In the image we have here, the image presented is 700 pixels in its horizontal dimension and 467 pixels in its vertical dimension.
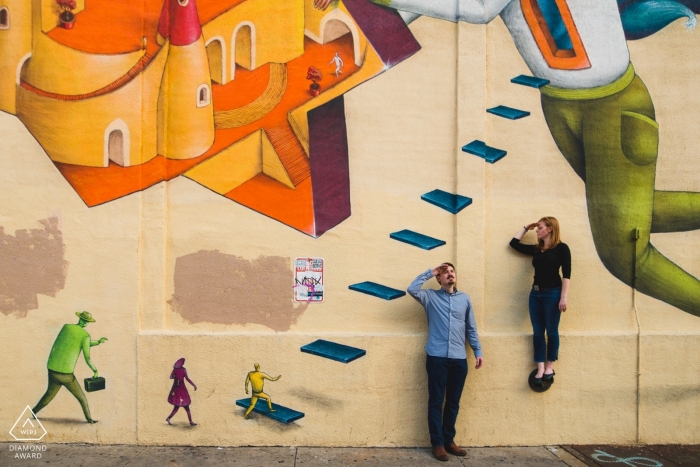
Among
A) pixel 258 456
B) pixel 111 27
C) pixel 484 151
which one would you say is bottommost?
pixel 258 456

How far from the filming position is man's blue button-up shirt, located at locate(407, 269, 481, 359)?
627 cm

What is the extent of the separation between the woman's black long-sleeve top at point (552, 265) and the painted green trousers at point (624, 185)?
44 centimetres

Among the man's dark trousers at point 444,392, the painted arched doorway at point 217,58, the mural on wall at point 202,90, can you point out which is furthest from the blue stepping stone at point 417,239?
the painted arched doorway at point 217,58

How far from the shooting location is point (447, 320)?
247 inches

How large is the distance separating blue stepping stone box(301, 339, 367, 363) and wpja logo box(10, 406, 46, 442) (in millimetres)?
2550

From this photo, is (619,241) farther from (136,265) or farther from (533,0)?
(136,265)

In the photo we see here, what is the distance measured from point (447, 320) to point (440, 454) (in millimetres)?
1177

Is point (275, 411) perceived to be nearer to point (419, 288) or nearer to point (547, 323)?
point (419, 288)

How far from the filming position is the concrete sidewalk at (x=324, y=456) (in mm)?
6102

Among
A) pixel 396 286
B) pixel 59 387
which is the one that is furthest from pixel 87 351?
pixel 396 286

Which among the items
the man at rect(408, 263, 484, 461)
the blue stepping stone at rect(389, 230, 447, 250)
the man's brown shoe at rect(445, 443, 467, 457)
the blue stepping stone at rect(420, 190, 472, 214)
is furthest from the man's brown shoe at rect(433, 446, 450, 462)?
the blue stepping stone at rect(420, 190, 472, 214)

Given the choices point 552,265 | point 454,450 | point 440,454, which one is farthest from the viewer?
point 552,265

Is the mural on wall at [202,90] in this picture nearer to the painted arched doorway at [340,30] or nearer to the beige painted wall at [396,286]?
the painted arched doorway at [340,30]

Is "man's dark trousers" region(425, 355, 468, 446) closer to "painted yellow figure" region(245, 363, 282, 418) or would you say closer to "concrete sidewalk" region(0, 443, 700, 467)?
"concrete sidewalk" region(0, 443, 700, 467)
